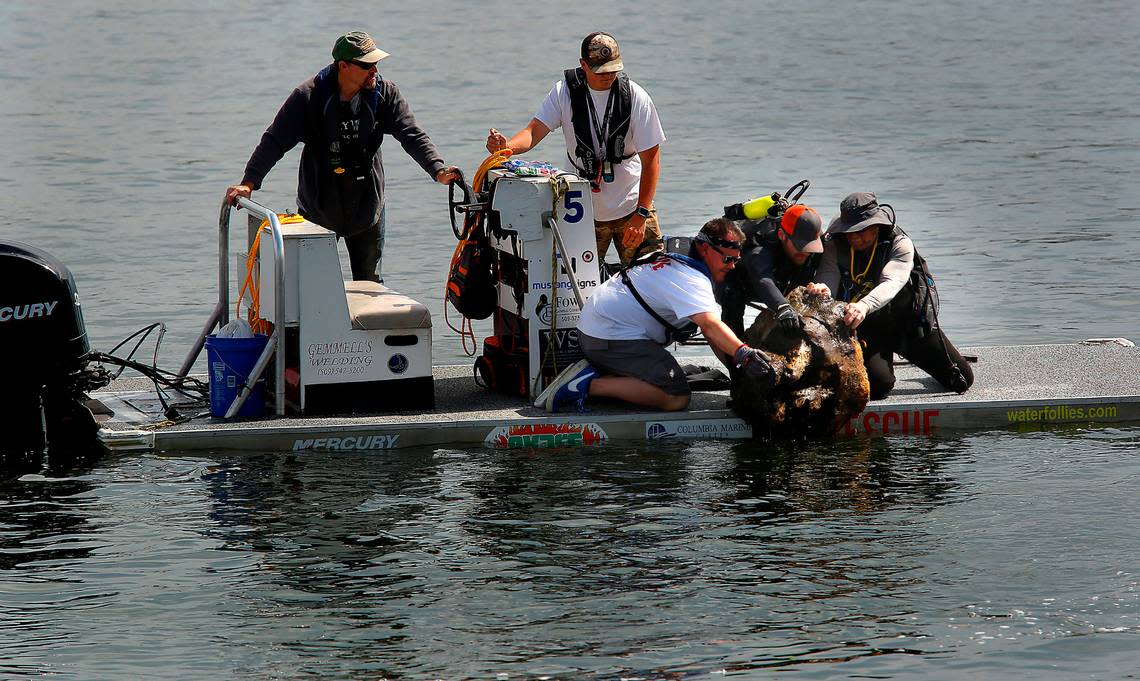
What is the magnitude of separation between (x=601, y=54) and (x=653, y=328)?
1.51m

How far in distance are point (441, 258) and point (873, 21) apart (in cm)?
2189

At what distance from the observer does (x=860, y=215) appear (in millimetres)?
7520

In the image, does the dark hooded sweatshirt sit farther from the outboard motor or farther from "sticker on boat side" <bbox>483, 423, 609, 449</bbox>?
"sticker on boat side" <bbox>483, 423, 609, 449</bbox>

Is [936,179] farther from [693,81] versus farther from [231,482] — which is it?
[231,482]

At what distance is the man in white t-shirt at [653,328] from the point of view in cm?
719

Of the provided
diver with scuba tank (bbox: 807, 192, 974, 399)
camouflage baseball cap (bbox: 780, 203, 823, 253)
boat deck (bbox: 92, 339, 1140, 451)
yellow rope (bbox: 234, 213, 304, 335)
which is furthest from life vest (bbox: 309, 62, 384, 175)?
diver with scuba tank (bbox: 807, 192, 974, 399)

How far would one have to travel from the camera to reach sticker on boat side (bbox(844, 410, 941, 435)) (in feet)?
25.3

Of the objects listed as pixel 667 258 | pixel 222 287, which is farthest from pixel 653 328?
pixel 222 287

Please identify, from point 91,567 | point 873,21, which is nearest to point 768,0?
point 873,21

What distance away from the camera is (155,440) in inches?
286

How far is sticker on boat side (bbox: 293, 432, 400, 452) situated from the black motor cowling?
41.4 inches

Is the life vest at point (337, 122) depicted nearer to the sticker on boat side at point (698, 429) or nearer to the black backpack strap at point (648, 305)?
the black backpack strap at point (648, 305)

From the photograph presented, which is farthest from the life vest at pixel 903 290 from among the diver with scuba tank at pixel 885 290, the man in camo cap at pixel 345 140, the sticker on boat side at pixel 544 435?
the man in camo cap at pixel 345 140

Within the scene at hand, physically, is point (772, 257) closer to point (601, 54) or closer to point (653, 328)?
point (653, 328)
